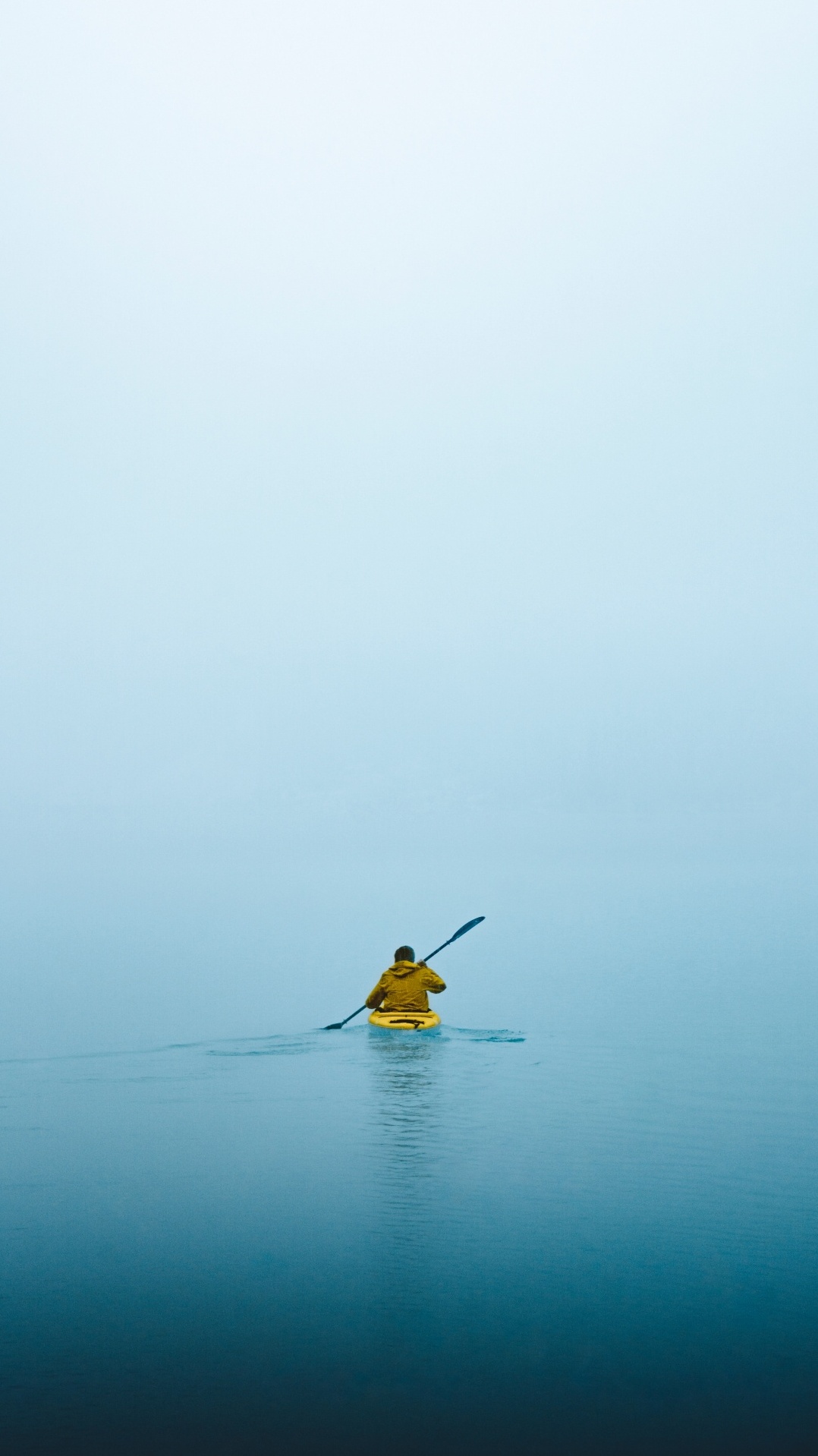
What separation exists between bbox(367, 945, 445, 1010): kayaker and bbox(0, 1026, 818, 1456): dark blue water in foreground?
2739mm

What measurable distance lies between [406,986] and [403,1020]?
0.45m

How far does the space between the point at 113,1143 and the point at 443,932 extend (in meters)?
31.6

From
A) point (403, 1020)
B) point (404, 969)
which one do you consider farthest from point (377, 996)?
point (404, 969)

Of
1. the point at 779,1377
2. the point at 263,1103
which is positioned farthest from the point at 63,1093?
the point at 779,1377

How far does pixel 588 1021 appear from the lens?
20156mm

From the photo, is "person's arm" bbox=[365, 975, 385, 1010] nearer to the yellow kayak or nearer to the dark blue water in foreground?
the yellow kayak

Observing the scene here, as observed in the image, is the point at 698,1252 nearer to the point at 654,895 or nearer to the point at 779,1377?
the point at 779,1377

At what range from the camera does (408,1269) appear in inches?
287

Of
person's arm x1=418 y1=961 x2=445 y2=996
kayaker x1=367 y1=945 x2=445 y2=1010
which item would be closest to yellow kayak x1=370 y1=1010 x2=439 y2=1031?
kayaker x1=367 y1=945 x2=445 y2=1010

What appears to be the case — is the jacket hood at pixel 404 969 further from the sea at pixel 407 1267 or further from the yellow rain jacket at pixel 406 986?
the sea at pixel 407 1267

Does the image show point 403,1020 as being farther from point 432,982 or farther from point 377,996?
point 432,982

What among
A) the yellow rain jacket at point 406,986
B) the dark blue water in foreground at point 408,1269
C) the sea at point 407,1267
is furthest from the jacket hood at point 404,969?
the dark blue water in foreground at point 408,1269

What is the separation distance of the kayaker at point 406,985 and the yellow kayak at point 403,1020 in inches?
2.1

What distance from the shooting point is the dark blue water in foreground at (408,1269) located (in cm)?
536
